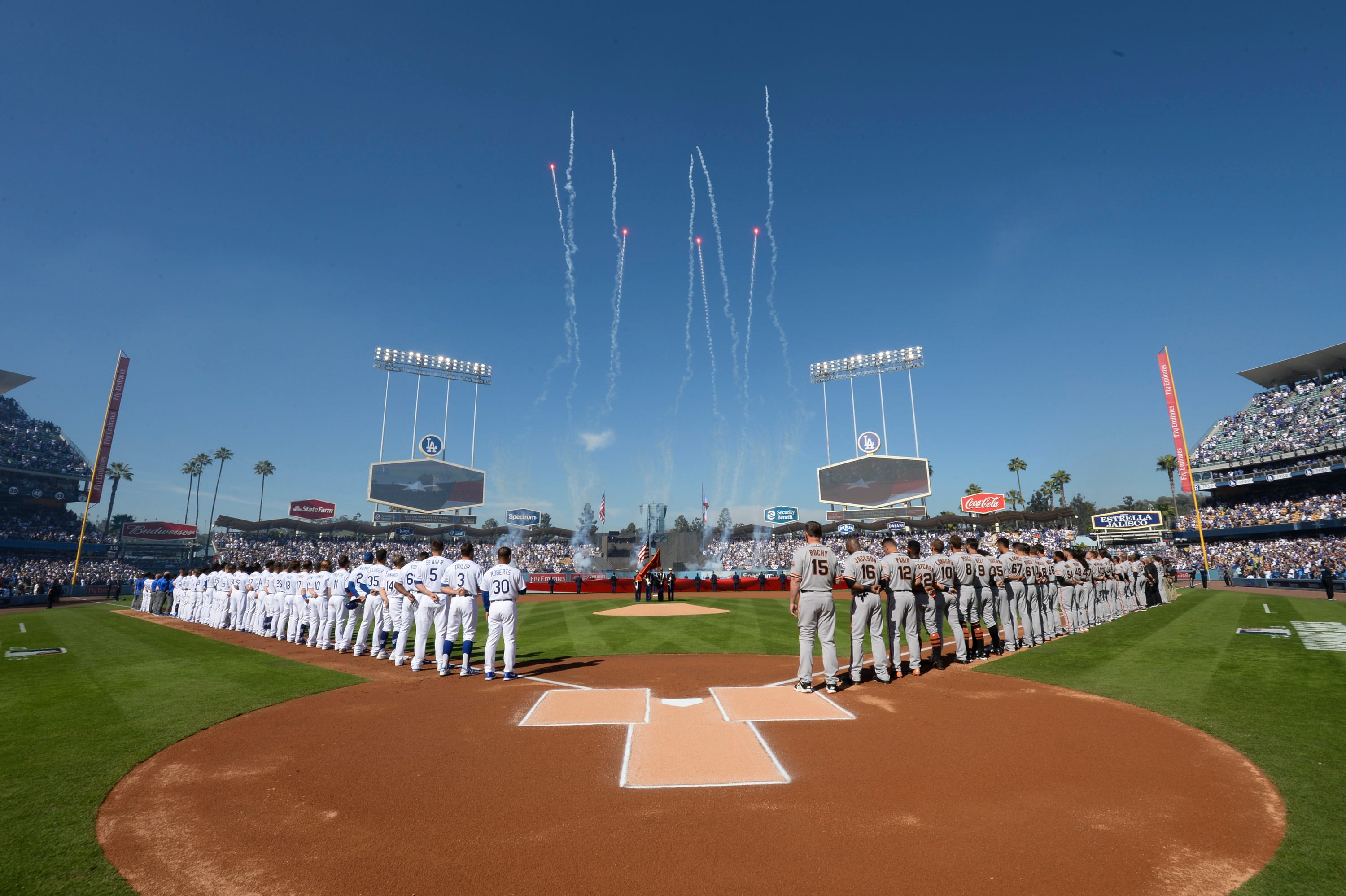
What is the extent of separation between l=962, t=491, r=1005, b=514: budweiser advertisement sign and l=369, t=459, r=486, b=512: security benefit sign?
179 ft

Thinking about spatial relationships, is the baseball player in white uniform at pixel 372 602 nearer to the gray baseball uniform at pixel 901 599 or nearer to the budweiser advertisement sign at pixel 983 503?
the gray baseball uniform at pixel 901 599

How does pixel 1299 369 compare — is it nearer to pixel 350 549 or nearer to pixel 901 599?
pixel 901 599

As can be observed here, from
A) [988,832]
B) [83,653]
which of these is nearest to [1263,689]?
[988,832]

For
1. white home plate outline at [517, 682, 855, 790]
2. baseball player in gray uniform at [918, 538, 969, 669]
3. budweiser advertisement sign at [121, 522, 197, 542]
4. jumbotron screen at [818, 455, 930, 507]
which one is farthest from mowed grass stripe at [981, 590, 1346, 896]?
budweiser advertisement sign at [121, 522, 197, 542]

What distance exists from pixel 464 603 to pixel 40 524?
74330 millimetres

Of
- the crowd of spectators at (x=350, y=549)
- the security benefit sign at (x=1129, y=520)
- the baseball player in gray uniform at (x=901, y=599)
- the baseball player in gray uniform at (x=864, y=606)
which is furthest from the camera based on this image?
the crowd of spectators at (x=350, y=549)

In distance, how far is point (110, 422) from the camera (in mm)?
37781

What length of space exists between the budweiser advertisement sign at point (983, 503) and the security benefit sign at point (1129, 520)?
9489mm

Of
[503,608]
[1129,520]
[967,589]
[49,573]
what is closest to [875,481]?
[1129,520]

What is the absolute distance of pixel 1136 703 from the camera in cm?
777

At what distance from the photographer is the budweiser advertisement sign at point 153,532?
3039 inches

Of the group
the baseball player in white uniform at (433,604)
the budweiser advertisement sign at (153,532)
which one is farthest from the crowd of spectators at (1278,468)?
the budweiser advertisement sign at (153,532)

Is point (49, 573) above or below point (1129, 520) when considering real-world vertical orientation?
below

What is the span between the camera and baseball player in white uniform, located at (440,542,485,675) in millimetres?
10188
